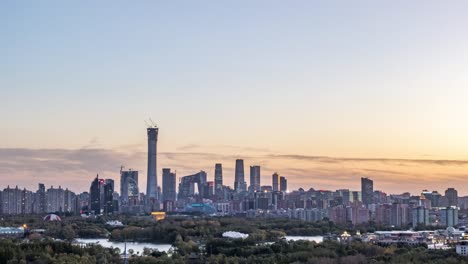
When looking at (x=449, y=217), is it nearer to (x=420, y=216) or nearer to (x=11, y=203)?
(x=420, y=216)

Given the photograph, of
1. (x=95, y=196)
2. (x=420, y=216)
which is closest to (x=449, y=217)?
(x=420, y=216)

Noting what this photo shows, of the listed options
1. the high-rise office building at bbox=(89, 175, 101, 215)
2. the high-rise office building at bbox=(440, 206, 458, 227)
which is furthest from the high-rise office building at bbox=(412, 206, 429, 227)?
the high-rise office building at bbox=(89, 175, 101, 215)

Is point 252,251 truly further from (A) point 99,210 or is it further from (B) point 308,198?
(B) point 308,198

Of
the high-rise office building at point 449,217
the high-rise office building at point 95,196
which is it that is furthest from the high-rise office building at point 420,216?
the high-rise office building at point 95,196

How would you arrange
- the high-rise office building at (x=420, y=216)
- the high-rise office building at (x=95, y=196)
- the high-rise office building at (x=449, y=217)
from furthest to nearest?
the high-rise office building at (x=95, y=196), the high-rise office building at (x=420, y=216), the high-rise office building at (x=449, y=217)

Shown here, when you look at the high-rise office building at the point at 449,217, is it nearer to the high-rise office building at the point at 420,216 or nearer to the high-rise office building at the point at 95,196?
the high-rise office building at the point at 420,216

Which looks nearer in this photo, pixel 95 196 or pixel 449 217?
pixel 449 217

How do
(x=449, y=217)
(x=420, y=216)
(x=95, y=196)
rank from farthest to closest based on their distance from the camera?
(x=95, y=196)
(x=420, y=216)
(x=449, y=217)

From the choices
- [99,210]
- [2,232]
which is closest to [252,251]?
[2,232]

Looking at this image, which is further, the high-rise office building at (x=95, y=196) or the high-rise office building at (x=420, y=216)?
the high-rise office building at (x=95, y=196)

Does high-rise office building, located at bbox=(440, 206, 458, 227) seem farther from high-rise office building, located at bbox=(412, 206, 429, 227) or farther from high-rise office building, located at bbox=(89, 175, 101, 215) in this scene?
high-rise office building, located at bbox=(89, 175, 101, 215)

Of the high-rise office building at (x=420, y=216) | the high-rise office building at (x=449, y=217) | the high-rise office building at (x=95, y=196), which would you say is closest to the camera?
the high-rise office building at (x=449, y=217)
